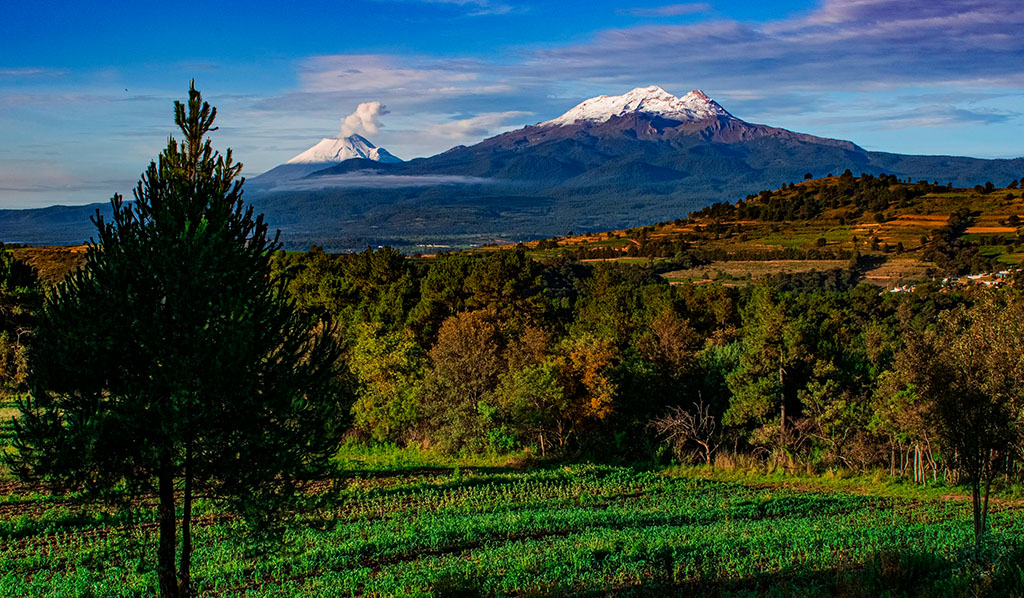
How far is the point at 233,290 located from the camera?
44.9 feet

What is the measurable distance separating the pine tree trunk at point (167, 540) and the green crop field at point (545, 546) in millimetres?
621

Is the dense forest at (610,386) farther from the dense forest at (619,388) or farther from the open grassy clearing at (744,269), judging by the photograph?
the open grassy clearing at (744,269)

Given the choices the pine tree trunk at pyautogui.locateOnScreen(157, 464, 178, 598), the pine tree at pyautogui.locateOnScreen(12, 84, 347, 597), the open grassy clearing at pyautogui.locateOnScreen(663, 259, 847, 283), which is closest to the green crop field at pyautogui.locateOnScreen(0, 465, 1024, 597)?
the pine tree trunk at pyautogui.locateOnScreen(157, 464, 178, 598)

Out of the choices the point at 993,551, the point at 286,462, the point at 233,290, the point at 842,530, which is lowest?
the point at 842,530

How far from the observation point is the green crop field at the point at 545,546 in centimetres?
1452

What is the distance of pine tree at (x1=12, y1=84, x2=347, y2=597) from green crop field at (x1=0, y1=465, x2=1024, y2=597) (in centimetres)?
109

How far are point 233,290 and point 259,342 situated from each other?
101 cm

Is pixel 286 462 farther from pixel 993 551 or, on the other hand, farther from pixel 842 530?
pixel 842 530

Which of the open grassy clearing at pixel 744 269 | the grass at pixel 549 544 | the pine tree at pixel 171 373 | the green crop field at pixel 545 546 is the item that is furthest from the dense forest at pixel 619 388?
the open grassy clearing at pixel 744 269

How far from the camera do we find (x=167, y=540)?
1348 centimetres

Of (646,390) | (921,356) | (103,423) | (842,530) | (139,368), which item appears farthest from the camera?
(646,390)

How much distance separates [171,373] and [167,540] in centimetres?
297

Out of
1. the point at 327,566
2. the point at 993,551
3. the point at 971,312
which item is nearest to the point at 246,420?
the point at 327,566

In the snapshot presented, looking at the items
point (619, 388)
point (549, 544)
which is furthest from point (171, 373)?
point (619, 388)
